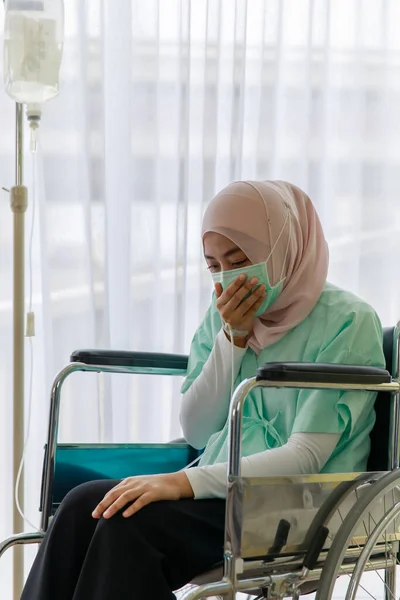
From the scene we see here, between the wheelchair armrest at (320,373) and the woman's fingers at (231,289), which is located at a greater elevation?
the woman's fingers at (231,289)

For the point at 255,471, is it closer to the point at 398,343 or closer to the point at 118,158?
the point at 398,343

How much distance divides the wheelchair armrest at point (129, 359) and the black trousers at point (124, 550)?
0.32m

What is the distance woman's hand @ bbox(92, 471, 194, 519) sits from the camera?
1.21 metres

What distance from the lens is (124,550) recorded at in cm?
118

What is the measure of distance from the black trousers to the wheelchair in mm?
44

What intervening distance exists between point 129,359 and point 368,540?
608 millimetres

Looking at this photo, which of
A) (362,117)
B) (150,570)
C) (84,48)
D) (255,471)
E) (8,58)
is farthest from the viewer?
(362,117)

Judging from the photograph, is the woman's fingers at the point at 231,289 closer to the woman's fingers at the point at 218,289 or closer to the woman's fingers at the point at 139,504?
the woman's fingers at the point at 218,289

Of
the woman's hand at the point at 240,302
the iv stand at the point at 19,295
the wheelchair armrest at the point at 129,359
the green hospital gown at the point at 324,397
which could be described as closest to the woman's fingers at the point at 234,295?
the woman's hand at the point at 240,302

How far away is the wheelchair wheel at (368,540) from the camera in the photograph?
1.21m

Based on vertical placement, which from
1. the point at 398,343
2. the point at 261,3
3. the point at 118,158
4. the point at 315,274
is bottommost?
the point at 398,343

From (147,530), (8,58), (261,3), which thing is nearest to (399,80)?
(261,3)

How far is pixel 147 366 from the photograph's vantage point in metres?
1.67

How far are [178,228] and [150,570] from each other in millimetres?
1343
